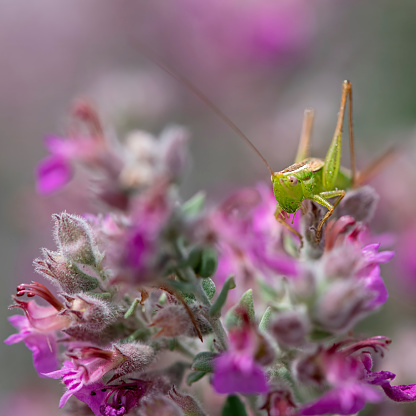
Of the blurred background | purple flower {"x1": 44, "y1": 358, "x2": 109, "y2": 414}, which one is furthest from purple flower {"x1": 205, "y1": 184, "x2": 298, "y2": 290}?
the blurred background

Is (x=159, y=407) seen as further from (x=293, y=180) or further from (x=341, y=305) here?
(x=293, y=180)

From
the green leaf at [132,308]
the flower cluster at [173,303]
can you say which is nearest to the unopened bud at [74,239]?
the flower cluster at [173,303]

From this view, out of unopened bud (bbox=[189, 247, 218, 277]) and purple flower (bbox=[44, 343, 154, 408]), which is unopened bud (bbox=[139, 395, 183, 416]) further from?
unopened bud (bbox=[189, 247, 218, 277])

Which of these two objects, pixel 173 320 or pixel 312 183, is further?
pixel 312 183

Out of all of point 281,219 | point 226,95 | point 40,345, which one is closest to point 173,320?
point 40,345

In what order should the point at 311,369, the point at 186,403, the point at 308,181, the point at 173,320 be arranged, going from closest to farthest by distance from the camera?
the point at 311,369 → the point at 173,320 → the point at 186,403 → the point at 308,181

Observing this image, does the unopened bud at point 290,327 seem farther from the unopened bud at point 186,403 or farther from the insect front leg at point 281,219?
the insect front leg at point 281,219

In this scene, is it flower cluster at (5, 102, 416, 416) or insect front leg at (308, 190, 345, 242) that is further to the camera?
insect front leg at (308, 190, 345, 242)

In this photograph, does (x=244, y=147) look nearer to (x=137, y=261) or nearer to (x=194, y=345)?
(x=194, y=345)
